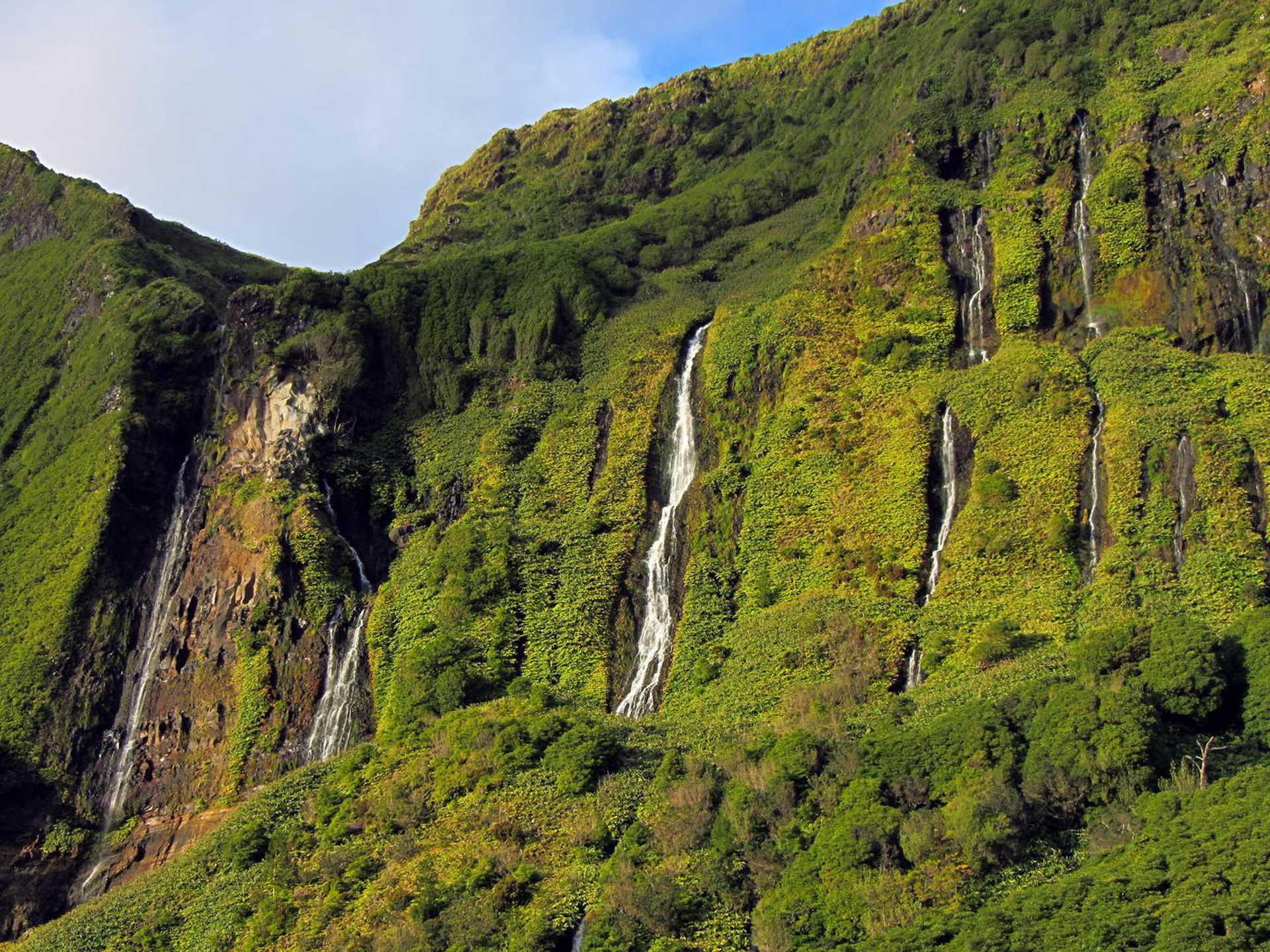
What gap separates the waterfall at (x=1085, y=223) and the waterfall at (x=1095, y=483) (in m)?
7.42

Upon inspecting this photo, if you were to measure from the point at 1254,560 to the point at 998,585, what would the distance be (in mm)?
9751

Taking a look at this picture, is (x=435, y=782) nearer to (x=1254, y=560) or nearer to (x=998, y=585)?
(x=998, y=585)

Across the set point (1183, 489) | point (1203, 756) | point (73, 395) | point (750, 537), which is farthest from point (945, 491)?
point (73, 395)

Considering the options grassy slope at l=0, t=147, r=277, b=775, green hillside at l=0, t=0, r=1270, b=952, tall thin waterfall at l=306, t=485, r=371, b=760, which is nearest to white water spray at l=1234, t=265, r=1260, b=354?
green hillside at l=0, t=0, r=1270, b=952

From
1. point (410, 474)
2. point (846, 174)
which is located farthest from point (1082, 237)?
point (410, 474)

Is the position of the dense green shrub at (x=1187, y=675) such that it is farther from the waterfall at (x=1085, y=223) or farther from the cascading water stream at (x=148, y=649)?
the cascading water stream at (x=148, y=649)

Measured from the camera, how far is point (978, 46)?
89875mm

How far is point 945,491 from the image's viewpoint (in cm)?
6519

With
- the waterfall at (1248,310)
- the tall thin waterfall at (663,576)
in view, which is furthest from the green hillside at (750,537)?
the tall thin waterfall at (663,576)

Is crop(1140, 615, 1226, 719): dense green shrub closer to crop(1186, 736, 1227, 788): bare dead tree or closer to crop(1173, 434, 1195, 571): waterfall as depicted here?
crop(1186, 736, 1227, 788): bare dead tree

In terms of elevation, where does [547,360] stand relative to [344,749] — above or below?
above

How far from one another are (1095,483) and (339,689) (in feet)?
117

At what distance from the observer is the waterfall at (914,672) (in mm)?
57406

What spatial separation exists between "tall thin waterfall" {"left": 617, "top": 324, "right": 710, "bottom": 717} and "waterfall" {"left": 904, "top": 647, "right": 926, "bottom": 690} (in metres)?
11.3
